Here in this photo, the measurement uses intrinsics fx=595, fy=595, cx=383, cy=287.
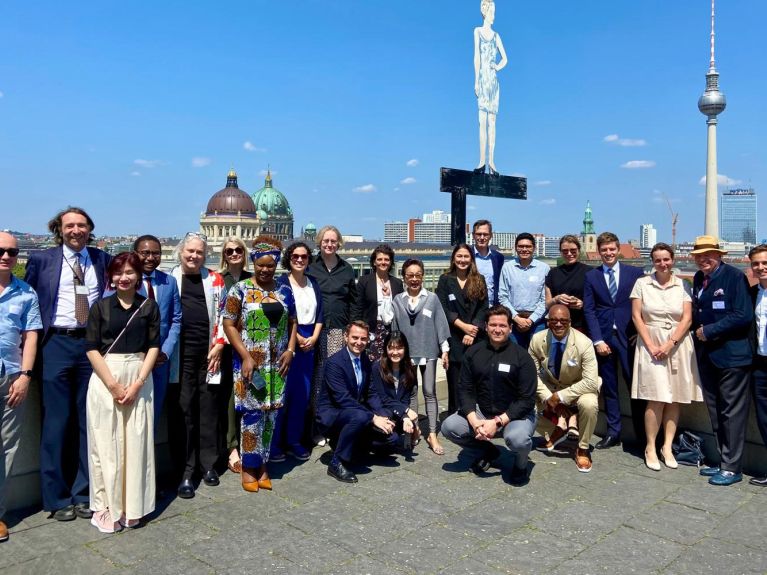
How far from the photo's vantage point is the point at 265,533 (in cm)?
304

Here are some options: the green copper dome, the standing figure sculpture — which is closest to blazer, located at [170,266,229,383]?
the standing figure sculpture

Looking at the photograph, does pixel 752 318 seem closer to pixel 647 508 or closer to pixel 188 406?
pixel 647 508

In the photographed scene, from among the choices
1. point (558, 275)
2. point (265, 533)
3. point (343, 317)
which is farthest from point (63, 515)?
point (558, 275)

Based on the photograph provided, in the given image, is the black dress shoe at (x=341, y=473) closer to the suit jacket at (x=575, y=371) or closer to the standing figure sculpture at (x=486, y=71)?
the suit jacket at (x=575, y=371)

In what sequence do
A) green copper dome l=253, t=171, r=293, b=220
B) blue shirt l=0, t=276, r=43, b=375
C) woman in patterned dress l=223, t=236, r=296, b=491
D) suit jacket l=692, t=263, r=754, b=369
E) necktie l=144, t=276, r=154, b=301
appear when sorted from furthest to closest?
green copper dome l=253, t=171, r=293, b=220
suit jacket l=692, t=263, r=754, b=369
woman in patterned dress l=223, t=236, r=296, b=491
necktie l=144, t=276, r=154, b=301
blue shirt l=0, t=276, r=43, b=375

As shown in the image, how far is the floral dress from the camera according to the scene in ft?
12.1

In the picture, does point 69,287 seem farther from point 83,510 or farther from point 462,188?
point 462,188

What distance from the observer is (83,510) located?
3240mm

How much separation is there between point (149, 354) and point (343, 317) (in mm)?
1827

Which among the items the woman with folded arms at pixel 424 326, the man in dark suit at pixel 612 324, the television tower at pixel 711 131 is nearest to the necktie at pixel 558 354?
the man in dark suit at pixel 612 324

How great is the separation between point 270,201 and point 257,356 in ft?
411

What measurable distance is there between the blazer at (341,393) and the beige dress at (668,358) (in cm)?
191

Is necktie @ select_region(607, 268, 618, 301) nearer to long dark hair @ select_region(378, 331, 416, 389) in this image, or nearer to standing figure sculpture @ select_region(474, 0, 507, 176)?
long dark hair @ select_region(378, 331, 416, 389)

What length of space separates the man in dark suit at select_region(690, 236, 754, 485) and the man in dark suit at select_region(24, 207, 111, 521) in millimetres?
3826
